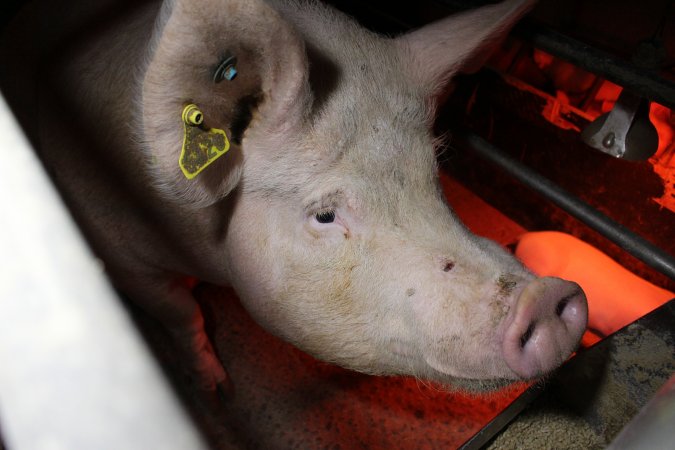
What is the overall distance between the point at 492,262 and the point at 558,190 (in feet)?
3.93

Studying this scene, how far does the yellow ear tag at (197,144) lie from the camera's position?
1347 millimetres

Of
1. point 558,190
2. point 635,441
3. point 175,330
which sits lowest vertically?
point 175,330

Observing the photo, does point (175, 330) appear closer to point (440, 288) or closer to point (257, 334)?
point (257, 334)

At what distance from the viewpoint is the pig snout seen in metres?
1.36

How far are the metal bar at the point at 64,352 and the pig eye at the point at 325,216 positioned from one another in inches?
39.4

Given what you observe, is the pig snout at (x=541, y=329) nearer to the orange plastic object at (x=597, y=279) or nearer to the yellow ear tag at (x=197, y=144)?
the yellow ear tag at (x=197, y=144)

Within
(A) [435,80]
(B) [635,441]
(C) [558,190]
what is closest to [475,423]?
(C) [558,190]

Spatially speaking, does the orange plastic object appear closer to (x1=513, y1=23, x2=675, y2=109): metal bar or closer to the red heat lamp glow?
the red heat lamp glow

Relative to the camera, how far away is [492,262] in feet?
4.79

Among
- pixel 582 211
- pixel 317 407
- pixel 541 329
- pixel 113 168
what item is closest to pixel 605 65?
pixel 582 211

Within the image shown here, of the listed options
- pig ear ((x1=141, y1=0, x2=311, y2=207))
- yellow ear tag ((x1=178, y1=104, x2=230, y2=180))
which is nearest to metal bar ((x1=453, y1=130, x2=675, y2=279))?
pig ear ((x1=141, y1=0, x2=311, y2=207))

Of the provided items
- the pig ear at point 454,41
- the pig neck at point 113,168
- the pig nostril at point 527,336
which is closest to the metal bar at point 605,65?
the pig ear at point 454,41

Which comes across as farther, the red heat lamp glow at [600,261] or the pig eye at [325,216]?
the red heat lamp glow at [600,261]

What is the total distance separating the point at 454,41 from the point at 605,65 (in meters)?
0.56
